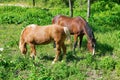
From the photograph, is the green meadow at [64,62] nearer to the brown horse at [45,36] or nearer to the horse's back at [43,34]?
the brown horse at [45,36]

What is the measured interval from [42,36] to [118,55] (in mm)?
3146

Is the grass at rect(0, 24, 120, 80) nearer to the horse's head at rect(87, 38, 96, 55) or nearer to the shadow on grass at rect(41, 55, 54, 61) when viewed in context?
the shadow on grass at rect(41, 55, 54, 61)

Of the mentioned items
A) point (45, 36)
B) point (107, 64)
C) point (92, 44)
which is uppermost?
point (45, 36)

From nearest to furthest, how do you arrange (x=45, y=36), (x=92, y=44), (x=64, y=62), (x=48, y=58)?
(x=64, y=62) → (x=45, y=36) → (x=48, y=58) → (x=92, y=44)

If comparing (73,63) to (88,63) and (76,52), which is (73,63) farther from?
(76,52)

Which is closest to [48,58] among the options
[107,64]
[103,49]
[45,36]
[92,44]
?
[45,36]

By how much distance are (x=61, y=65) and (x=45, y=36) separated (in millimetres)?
1282

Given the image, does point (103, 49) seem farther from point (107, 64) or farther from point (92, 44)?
point (107, 64)

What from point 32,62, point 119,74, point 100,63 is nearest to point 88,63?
point 100,63

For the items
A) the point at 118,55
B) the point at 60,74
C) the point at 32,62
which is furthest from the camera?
the point at 118,55

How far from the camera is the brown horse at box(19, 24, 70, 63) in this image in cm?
1069

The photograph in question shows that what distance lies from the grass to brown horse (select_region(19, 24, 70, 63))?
480 millimetres

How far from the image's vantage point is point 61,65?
10.3m

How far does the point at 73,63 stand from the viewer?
1084 centimetres
